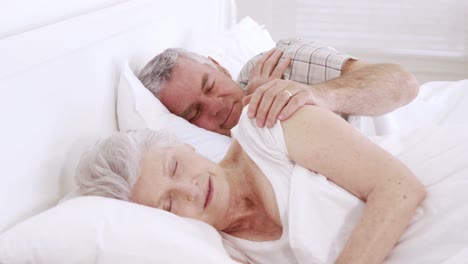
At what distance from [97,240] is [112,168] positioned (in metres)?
0.26

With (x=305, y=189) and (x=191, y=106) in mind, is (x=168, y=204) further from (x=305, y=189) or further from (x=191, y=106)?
(x=191, y=106)

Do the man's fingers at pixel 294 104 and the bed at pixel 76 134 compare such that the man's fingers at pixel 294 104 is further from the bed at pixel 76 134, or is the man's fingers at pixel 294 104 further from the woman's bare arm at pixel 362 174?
the bed at pixel 76 134

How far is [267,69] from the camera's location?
6.61 ft

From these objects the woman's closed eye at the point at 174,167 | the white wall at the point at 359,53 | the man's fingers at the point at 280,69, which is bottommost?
the white wall at the point at 359,53

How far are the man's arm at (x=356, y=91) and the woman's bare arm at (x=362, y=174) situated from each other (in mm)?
119

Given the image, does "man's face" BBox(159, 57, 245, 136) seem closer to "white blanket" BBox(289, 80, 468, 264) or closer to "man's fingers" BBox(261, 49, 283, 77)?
"man's fingers" BBox(261, 49, 283, 77)

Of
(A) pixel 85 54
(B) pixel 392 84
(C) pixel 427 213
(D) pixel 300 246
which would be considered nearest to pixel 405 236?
(C) pixel 427 213

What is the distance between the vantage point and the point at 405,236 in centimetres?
128

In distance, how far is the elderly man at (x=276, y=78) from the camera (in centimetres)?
182

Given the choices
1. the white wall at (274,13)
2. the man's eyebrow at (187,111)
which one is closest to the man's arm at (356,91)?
the man's eyebrow at (187,111)

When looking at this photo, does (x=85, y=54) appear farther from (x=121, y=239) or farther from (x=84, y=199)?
(x=121, y=239)

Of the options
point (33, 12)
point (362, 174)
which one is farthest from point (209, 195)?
point (33, 12)

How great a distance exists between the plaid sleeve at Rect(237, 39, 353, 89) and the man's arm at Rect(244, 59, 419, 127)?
0.04 meters

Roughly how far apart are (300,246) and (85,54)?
2.28ft
